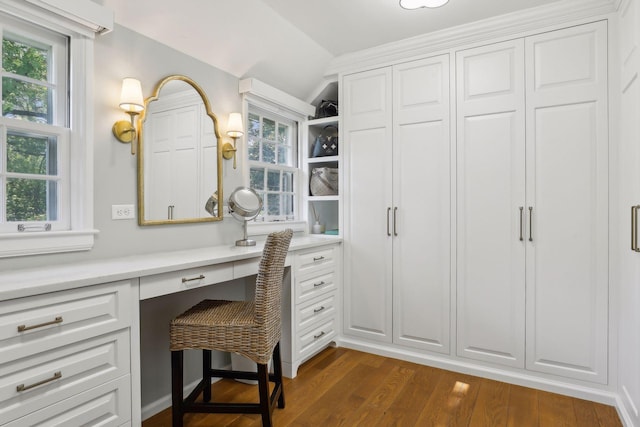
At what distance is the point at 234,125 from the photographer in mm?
2582

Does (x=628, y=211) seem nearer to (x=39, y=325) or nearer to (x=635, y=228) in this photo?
(x=635, y=228)

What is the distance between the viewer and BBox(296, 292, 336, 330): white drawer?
2578mm

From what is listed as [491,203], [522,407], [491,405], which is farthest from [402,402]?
[491,203]

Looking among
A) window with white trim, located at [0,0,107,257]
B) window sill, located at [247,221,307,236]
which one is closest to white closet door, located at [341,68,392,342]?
window sill, located at [247,221,307,236]

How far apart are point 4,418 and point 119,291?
1.61 feet

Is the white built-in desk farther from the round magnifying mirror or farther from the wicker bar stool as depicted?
the round magnifying mirror

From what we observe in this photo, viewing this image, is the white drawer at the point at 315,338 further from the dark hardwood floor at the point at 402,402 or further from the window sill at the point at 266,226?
the window sill at the point at 266,226

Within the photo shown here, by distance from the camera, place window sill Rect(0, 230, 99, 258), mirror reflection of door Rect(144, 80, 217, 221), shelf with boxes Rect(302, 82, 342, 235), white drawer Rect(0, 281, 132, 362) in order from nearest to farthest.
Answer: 1. white drawer Rect(0, 281, 132, 362)
2. window sill Rect(0, 230, 99, 258)
3. mirror reflection of door Rect(144, 80, 217, 221)
4. shelf with boxes Rect(302, 82, 342, 235)

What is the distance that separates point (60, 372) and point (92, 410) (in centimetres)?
22

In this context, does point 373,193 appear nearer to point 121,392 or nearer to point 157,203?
point 157,203

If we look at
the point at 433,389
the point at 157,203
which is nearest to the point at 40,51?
the point at 157,203

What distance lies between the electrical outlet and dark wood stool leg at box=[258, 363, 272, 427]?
105 centimetres

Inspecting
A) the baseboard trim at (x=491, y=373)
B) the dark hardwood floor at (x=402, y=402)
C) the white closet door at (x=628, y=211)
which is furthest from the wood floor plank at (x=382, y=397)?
the white closet door at (x=628, y=211)

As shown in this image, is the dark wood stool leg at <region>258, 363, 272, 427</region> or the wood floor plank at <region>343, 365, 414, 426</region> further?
the wood floor plank at <region>343, 365, 414, 426</region>
